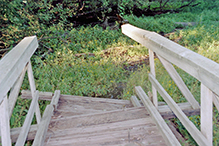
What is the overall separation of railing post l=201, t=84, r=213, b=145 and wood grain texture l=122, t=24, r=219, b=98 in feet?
0.36

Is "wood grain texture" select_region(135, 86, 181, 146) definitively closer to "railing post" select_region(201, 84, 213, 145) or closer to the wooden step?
the wooden step

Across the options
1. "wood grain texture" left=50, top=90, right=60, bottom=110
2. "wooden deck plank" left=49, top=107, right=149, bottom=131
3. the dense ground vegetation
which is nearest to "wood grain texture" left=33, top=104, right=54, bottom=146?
"wooden deck plank" left=49, top=107, right=149, bottom=131

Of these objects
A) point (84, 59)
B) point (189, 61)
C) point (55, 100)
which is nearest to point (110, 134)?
point (189, 61)

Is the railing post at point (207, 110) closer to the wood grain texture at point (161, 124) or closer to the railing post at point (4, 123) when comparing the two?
the wood grain texture at point (161, 124)

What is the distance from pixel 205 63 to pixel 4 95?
4.47ft

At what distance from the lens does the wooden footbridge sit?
1.37m

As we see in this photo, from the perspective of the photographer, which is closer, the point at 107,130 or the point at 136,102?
the point at 107,130

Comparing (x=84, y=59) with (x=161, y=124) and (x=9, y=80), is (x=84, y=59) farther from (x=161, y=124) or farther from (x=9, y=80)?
(x=9, y=80)

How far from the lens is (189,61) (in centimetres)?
138

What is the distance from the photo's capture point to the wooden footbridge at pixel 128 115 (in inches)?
54.0

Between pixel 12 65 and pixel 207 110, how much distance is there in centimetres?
153

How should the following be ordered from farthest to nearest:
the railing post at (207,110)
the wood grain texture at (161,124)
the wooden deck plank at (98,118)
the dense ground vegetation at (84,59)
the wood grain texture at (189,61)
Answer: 1. the dense ground vegetation at (84,59)
2. the wooden deck plank at (98,118)
3. the wood grain texture at (161,124)
4. the railing post at (207,110)
5. the wood grain texture at (189,61)

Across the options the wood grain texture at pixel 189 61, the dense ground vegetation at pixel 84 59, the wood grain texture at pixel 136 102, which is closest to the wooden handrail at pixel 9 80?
the wood grain texture at pixel 189 61

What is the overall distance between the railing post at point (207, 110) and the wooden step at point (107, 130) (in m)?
0.65
